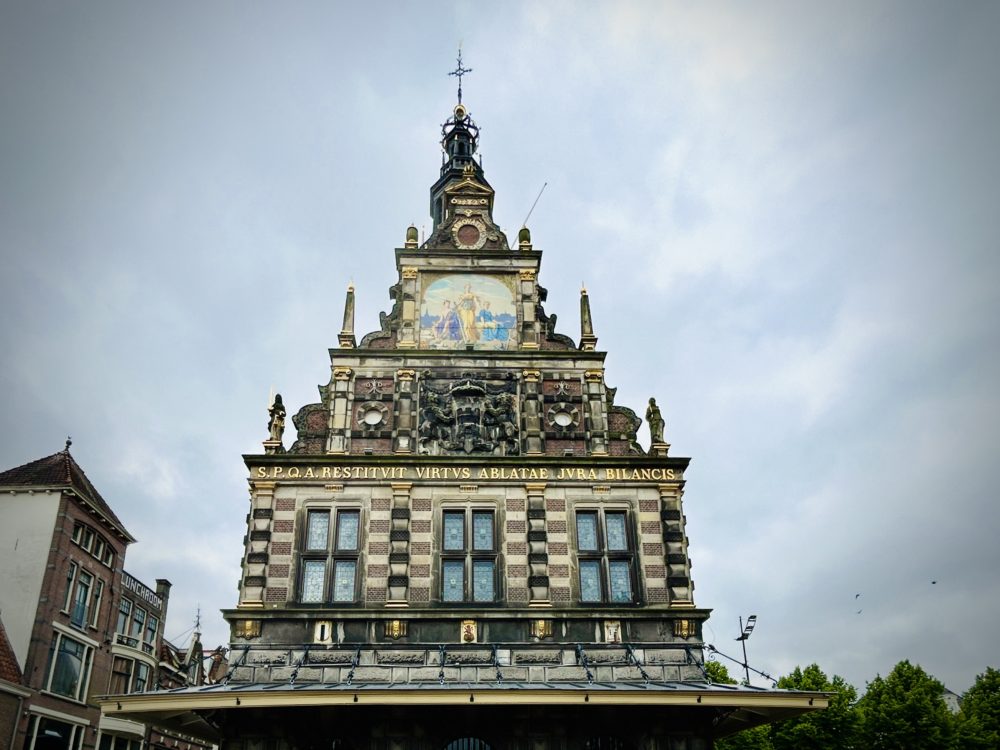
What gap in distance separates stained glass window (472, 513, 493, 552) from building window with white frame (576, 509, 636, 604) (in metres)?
2.25

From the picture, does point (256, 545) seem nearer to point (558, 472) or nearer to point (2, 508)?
point (558, 472)

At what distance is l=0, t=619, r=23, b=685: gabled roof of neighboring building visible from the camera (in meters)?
28.3

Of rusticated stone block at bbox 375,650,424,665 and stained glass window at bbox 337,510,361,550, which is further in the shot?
stained glass window at bbox 337,510,361,550

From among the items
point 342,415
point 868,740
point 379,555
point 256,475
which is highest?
point 342,415

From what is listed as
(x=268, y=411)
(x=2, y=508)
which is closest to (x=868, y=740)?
(x=268, y=411)

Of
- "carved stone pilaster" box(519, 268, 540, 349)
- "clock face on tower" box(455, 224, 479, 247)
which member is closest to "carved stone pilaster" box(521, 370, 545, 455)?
"carved stone pilaster" box(519, 268, 540, 349)

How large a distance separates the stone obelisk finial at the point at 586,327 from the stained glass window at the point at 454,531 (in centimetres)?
626

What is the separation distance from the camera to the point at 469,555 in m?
20.6

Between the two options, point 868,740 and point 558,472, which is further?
point 868,740

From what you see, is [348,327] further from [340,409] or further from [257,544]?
[257,544]

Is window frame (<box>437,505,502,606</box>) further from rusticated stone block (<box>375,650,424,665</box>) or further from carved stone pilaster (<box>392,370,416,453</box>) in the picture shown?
carved stone pilaster (<box>392,370,416,453</box>)

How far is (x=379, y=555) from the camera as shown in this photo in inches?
805

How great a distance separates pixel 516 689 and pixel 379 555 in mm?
5628

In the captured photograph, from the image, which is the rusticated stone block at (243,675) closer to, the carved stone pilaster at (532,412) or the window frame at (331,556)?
the window frame at (331,556)
